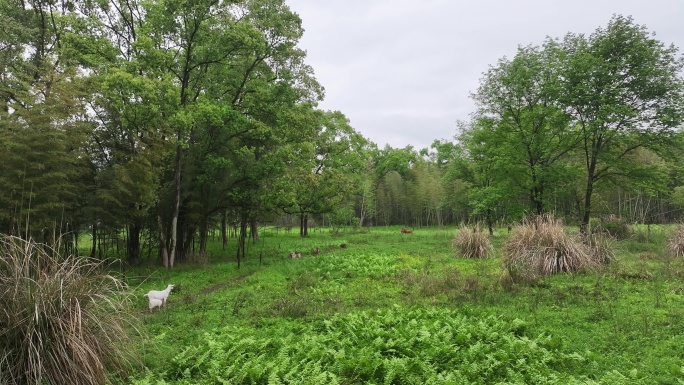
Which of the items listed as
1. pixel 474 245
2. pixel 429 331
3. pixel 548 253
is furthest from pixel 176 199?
pixel 548 253

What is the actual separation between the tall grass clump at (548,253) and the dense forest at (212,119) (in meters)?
9.19

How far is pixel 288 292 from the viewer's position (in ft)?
34.0

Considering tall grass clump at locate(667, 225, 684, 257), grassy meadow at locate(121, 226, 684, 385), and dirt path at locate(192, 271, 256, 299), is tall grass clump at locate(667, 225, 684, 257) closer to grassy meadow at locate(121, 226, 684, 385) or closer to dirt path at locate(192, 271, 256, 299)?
grassy meadow at locate(121, 226, 684, 385)

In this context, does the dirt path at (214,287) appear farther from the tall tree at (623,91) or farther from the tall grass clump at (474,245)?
the tall tree at (623,91)

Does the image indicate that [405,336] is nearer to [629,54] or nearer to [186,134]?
[186,134]

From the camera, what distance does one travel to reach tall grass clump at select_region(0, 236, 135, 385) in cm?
404

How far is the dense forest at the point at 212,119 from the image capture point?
1138cm

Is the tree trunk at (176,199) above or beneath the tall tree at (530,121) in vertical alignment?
beneath

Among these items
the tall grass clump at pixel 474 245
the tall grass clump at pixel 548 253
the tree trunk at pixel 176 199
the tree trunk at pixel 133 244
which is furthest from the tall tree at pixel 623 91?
the tree trunk at pixel 133 244

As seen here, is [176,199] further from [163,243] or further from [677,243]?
[677,243]

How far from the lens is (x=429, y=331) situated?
606 cm

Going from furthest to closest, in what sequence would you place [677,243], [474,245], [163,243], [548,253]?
1. [163,243]
2. [474,245]
3. [677,243]
4. [548,253]

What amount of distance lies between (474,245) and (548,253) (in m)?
4.26

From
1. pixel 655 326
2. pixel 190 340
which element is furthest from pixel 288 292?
pixel 655 326
